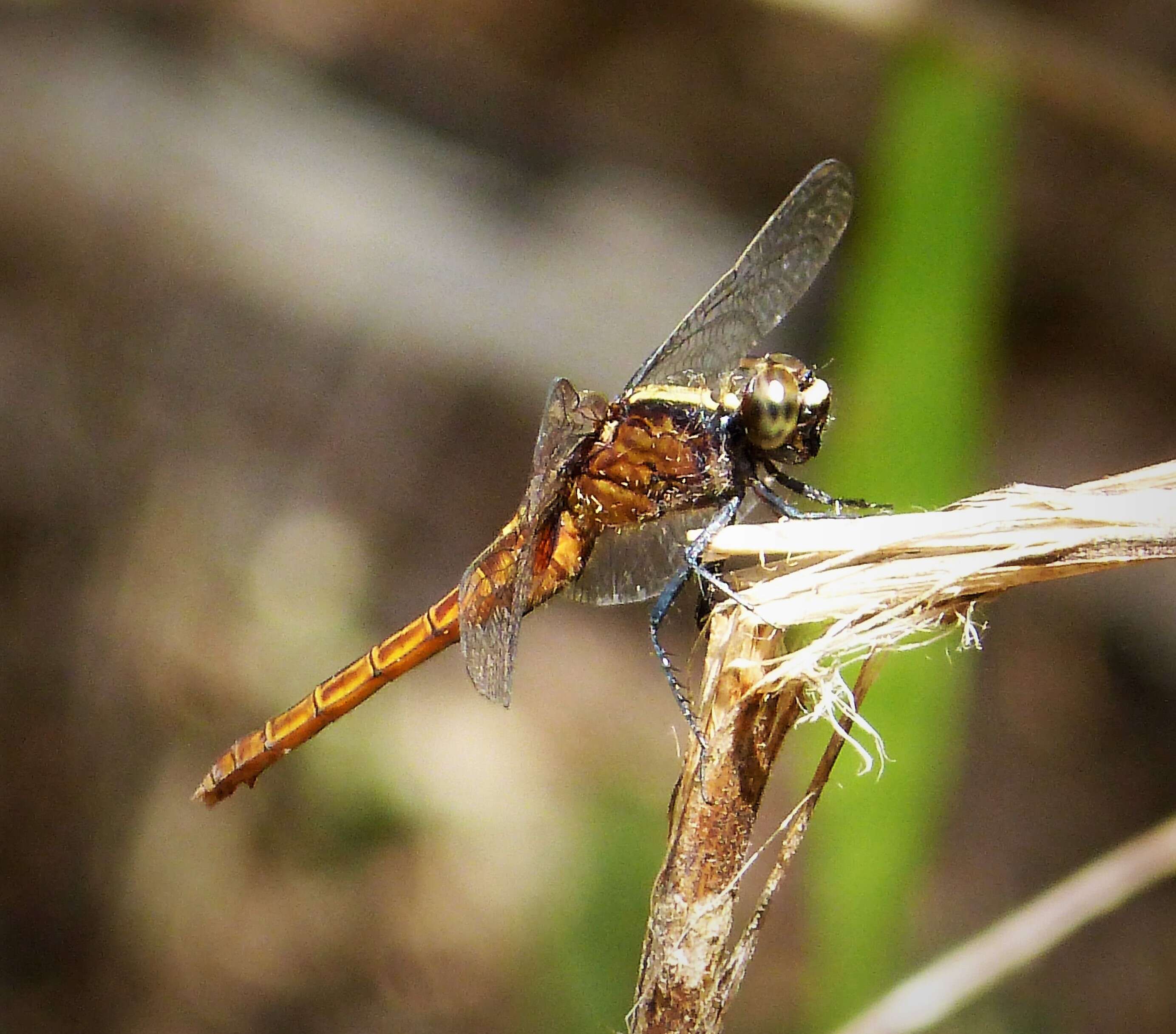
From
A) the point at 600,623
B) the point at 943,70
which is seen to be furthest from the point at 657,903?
the point at 600,623

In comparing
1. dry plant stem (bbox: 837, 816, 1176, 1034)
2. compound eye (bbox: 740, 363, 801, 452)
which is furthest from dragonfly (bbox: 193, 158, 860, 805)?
dry plant stem (bbox: 837, 816, 1176, 1034)

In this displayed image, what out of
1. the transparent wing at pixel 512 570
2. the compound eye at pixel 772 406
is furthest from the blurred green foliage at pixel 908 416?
the transparent wing at pixel 512 570

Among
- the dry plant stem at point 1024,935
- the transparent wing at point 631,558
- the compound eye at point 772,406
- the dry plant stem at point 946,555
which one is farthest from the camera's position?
the transparent wing at point 631,558

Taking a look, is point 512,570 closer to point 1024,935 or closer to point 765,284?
point 765,284

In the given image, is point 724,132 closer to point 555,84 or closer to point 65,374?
point 555,84

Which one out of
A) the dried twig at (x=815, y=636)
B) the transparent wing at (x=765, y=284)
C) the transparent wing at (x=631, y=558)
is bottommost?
the dried twig at (x=815, y=636)

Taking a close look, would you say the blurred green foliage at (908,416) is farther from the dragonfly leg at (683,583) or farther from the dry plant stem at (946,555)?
the dry plant stem at (946,555)

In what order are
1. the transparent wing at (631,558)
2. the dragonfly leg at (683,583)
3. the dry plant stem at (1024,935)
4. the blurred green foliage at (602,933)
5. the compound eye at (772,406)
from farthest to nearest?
the blurred green foliage at (602,933), the transparent wing at (631,558), the compound eye at (772,406), the dragonfly leg at (683,583), the dry plant stem at (1024,935)
